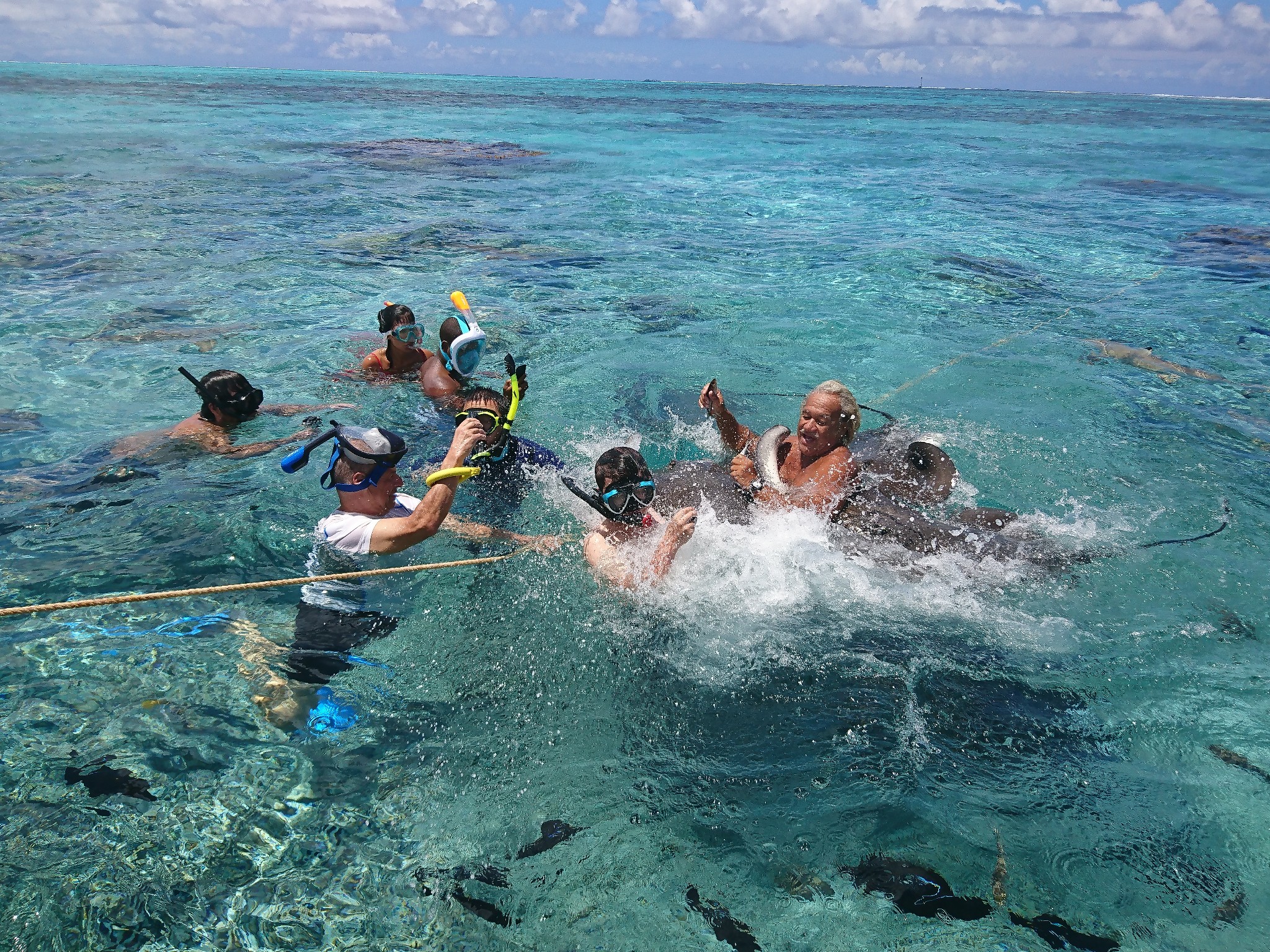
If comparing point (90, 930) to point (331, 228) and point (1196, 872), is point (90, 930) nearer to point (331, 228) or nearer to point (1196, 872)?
point (1196, 872)

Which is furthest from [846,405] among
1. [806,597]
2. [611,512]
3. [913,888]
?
[913,888]

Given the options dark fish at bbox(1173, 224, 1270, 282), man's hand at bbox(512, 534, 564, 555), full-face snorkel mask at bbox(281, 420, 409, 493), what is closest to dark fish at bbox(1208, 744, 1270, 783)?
man's hand at bbox(512, 534, 564, 555)

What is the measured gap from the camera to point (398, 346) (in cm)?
792

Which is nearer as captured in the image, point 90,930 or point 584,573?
point 90,930

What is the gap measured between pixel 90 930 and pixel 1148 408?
886 centimetres

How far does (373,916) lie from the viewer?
3.06m

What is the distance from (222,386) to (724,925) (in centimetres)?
527

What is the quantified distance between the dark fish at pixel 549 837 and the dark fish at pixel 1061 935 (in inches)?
67.8

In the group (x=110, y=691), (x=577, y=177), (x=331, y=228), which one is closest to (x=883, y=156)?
(x=577, y=177)

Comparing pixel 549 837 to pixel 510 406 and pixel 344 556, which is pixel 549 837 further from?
pixel 510 406

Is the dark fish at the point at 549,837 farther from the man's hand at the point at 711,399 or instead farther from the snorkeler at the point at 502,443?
the man's hand at the point at 711,399

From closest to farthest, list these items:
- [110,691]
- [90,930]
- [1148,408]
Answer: [90,930] < [110,691] < [1148,408]

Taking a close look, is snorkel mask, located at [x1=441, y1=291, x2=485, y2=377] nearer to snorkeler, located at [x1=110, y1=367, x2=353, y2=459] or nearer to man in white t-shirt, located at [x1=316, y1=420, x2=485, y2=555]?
man in white t-shirt, located at [x1=316, y1=420, x2=485, y2=555]

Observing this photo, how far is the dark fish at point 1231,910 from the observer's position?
3020mm
